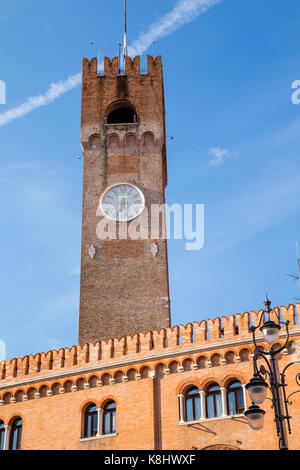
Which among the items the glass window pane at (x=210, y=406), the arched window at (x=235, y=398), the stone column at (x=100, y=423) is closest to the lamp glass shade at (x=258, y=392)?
the arched window at (x=235, y=398)

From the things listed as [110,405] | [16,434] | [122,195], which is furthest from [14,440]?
[122,195]

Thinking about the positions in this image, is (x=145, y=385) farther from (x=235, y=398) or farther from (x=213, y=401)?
(x=235, y=398)

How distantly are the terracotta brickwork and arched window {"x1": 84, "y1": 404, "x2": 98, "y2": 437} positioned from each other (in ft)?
0.63

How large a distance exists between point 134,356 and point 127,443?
2.45 meters

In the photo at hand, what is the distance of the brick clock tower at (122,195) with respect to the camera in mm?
25578

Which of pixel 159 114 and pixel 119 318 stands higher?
pixel 159 114

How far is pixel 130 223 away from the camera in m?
27.2

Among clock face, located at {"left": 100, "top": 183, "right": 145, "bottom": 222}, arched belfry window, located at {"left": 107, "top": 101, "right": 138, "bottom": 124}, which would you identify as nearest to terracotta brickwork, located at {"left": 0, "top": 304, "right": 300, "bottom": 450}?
clock face, located at {"left": 100, "top": 183, "right": 145, "bottom": 222}

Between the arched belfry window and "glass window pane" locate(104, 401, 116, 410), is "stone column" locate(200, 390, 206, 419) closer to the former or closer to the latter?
"glass window pane" locate(104, 401, 116, 410)

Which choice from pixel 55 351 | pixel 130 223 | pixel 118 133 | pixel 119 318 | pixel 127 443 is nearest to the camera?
pixel 127 443

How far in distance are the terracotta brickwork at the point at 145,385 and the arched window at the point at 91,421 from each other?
0.63ft

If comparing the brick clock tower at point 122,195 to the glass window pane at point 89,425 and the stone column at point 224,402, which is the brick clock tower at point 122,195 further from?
the stone column at point 224,402
